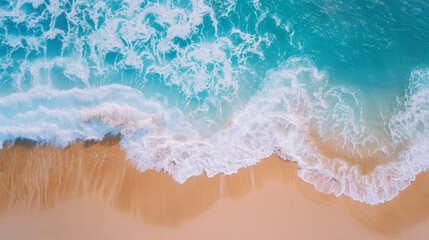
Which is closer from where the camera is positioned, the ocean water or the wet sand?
the wet sand

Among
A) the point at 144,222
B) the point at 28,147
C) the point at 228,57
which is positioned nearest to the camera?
the point at 144,222

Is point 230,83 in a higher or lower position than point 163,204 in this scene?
higher

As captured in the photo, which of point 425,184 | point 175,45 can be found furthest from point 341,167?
point 175,45

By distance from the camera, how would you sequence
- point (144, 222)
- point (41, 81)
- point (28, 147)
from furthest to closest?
1. point (41, 81)
2. point (28, 147)
3. point (144, 222)

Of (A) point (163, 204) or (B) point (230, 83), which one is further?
(B) point (230, 83)

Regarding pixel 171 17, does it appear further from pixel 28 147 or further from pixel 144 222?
pixel 144 222
